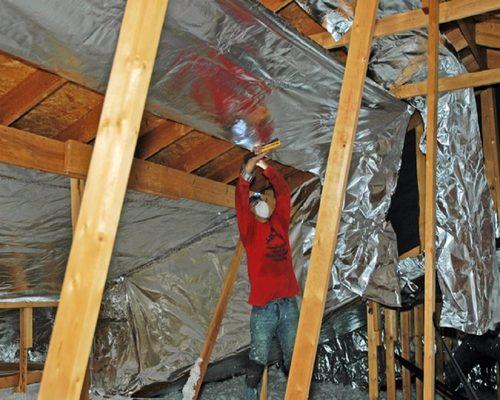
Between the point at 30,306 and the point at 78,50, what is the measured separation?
3090mm

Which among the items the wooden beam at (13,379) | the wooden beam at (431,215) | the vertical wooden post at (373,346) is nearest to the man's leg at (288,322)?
the wooden beam at (431,215)

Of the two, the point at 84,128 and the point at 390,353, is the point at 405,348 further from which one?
the point at 84,128

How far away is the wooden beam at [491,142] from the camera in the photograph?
3.73 metres

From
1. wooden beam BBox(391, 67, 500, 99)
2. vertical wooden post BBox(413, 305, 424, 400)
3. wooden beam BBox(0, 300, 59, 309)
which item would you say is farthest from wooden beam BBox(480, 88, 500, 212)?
wooden beam BBox(0, 300, 59, 309)

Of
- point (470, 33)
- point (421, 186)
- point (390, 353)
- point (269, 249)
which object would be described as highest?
point (470, 33)

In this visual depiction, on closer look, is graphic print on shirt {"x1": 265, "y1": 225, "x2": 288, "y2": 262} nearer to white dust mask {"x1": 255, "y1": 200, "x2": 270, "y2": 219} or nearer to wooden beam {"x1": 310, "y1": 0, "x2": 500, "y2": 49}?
white dust mask {"x1": 255, "y1": 200, "x2": 270, "y2": 219}

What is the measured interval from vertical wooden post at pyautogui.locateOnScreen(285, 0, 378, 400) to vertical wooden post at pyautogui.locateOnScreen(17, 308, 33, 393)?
338 centimetres

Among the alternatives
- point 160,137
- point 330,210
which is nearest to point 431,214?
point 330,210

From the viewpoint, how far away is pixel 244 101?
261 centimetres

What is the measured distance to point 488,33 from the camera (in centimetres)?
315

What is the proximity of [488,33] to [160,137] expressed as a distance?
1933 millimetres

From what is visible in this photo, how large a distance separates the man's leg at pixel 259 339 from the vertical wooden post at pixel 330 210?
139 cm

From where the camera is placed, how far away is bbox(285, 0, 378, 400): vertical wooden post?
1.65m

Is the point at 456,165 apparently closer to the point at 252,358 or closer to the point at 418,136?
the point at 418,136
